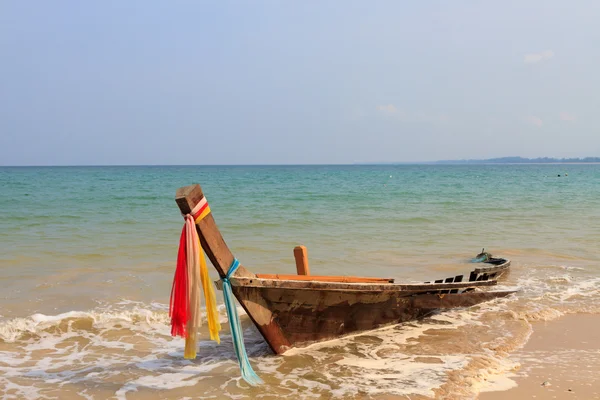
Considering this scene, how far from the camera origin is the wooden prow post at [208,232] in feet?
12.5

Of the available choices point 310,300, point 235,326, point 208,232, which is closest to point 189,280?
point 208,232

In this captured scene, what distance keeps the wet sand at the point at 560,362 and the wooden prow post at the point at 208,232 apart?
234 cm

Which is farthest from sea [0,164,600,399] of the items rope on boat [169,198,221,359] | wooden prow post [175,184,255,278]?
wooden prow post [175,184,255,278]

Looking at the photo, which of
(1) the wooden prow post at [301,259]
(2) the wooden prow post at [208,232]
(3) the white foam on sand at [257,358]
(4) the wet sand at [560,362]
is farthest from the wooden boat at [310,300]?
(4) the wet sand at [560,362]

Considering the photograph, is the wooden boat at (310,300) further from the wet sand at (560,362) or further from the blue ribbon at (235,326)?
the wet sand at (560,362)

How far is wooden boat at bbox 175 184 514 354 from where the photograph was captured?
13.6 feet

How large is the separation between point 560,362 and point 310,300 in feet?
8.13

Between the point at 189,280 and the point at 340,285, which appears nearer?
the point at 189,280

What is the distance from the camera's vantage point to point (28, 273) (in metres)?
8.45

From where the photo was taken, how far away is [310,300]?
476 cm

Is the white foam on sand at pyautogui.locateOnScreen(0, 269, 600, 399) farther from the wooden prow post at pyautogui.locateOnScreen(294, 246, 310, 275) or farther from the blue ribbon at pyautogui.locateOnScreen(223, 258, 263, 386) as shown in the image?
the wooden prow post at pyautogui.locateOnScreen(294, 246, 310, 275)

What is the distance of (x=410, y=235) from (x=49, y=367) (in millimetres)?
9958

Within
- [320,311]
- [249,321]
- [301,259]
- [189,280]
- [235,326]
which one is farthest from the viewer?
[249,321]

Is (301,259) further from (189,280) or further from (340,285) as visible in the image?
(189,280)
